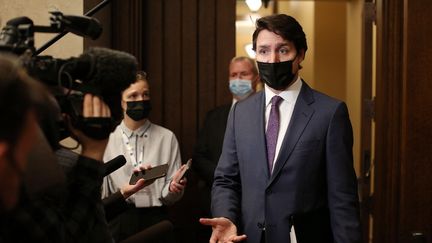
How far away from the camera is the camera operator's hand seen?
1.52 metres

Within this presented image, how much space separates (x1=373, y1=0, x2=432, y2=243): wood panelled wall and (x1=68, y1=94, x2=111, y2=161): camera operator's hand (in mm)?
1890

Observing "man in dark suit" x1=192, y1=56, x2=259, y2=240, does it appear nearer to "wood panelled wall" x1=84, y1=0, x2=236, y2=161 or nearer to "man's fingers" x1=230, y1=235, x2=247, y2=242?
"wood panelled wall" x1=84, y1=0, x2=236, y2=161

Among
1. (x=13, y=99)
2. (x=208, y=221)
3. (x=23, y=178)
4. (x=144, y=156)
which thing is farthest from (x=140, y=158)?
(x=13, y=99)

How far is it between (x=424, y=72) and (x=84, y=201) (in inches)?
79.4

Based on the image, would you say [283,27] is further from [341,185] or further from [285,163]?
[341,185]

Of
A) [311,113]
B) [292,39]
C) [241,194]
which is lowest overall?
[241,194]

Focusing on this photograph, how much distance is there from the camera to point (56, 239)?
55.9 inches

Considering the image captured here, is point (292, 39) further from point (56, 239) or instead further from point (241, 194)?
point (56, 239)

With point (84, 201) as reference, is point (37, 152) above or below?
above

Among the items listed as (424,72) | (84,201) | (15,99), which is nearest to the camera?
(15,99)

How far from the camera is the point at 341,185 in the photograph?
218 centimetres

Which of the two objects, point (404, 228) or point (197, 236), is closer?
point (404, 228)

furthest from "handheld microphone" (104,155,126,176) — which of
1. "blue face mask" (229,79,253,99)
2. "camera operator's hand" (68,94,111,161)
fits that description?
"blue face mask" (229,79,253,99)

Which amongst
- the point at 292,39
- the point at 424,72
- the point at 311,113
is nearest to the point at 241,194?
the point at 311,113
